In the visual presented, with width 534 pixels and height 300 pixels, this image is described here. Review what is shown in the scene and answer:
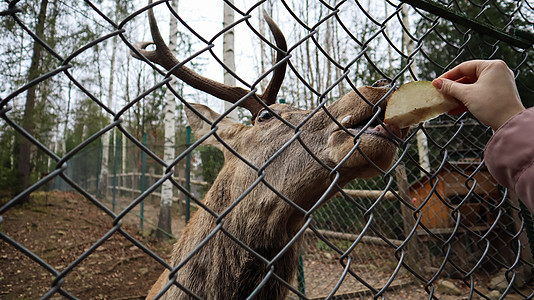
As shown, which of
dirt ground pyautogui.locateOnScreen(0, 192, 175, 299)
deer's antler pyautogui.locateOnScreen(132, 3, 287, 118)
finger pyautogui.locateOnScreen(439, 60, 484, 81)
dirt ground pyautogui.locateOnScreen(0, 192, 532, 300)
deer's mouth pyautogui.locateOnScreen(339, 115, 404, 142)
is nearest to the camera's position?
finger pyautogui.locateOnScreen(439, 60, 484, 81)

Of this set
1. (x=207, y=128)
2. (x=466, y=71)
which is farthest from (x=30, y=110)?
(x=466, y=71)

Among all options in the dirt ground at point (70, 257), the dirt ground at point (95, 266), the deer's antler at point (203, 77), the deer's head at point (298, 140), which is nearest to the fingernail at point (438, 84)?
the deer's head at point (298, 140)

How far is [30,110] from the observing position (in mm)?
7926

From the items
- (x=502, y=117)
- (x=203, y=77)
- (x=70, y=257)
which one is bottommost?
(x=70, y=257)

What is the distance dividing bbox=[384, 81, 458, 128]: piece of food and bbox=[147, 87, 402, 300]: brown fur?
0.54 ft

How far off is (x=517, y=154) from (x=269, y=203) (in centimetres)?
117

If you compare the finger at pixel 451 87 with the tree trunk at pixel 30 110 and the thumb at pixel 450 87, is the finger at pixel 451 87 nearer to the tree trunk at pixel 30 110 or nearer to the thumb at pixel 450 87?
the thumb at pixel 450 87

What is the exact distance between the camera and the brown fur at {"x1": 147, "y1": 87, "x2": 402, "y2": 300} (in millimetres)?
1552

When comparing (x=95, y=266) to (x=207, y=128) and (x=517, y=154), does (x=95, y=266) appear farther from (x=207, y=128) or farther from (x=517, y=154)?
(x=517, y=154)

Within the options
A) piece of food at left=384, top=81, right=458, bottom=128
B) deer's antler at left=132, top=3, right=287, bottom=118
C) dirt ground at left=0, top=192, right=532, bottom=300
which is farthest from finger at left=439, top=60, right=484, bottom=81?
dirt ground at left=0, top=192, right=532, bottom=300

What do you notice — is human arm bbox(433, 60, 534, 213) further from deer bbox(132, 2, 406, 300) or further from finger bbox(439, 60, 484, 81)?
deer bbox(132, 2, 406, 300)

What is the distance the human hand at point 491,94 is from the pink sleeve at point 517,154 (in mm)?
65

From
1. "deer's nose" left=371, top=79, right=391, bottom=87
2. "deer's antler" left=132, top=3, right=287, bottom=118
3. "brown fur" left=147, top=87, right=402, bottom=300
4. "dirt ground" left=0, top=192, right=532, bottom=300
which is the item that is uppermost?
"deer's antler" left=132, top=3, right=287, bottom=118

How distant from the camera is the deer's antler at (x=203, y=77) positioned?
6.54 feet
